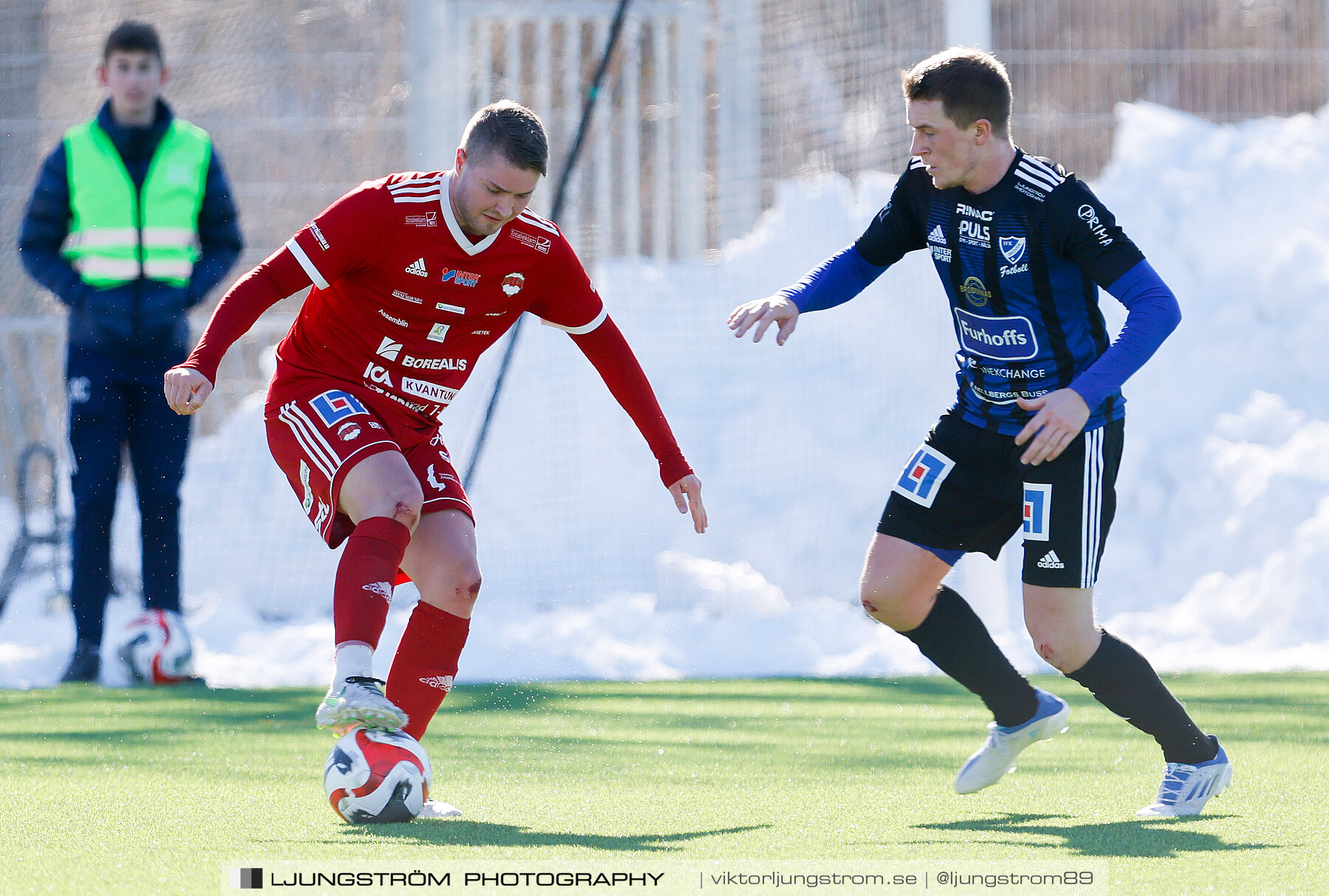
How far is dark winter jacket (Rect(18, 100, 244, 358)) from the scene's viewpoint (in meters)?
6.17

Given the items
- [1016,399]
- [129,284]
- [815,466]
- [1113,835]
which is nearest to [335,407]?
[1016,399]

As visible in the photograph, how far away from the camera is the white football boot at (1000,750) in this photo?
389 centimetres

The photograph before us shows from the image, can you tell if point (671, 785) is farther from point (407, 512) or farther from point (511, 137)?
point (511, 137)

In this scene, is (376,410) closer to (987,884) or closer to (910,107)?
(910,107)

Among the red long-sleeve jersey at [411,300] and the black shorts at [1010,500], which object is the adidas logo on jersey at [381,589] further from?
the black shorts at [1010,500]

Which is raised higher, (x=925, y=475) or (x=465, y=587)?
(x=925, y=475)

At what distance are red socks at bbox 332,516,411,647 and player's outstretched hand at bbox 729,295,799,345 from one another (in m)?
0.90

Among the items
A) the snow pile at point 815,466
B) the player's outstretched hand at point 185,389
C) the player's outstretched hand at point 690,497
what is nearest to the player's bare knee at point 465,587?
the player's outstretched hand at point 690,497

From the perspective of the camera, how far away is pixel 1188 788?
3.56 meters

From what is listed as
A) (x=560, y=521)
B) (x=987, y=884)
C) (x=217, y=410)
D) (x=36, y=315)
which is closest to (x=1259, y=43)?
(x=560, y=521)

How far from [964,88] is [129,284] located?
3792 millimetres

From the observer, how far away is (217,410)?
1070 cm

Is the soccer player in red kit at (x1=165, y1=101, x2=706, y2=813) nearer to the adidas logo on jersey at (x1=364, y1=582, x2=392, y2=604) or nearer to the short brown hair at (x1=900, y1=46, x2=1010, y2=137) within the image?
the adidas logo on jersey at (x1=364, y1=582, x2=392, y2=604)

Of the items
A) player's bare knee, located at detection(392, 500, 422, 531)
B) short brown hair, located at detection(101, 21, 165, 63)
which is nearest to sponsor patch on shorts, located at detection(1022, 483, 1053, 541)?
player's bare knee, located at detection(392, 500, 422, 531)
